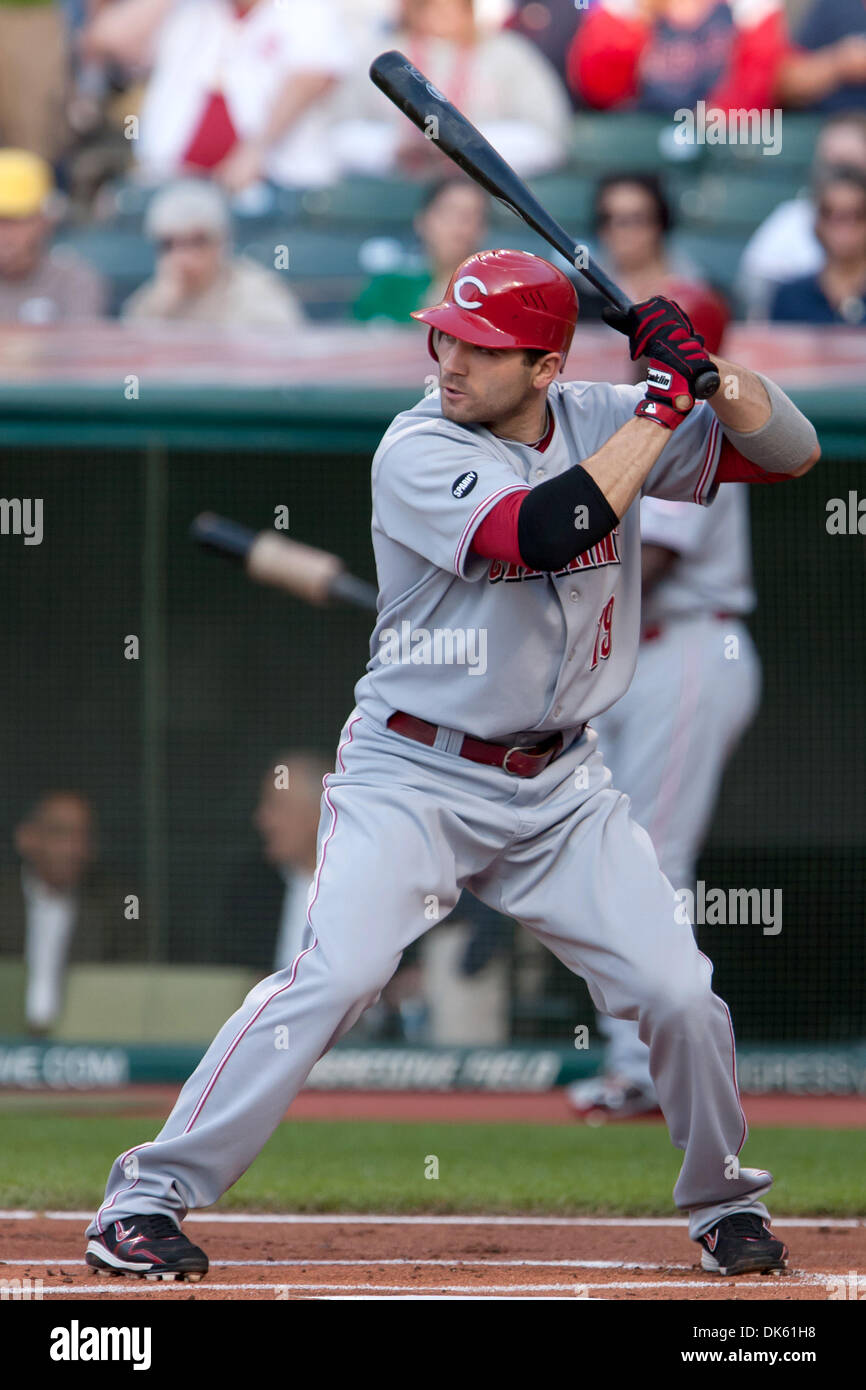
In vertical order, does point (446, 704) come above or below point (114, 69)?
below

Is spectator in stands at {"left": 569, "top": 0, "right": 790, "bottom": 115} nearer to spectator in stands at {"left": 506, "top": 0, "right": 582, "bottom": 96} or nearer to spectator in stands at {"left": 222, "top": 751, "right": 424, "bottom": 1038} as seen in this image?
spectator in stands at {"left": 506, "top": 0, "right": 582, "bottom": 96}

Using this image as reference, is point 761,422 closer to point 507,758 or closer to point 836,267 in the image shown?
point 507,758

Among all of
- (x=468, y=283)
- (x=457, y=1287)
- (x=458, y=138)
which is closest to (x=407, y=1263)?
(x=457, y=1287)

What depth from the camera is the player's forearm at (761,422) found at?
3018 mm

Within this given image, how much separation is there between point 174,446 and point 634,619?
3092 millimetres

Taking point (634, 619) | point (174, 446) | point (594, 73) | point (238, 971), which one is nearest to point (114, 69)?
point (594, 73)

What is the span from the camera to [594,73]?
8367 mm

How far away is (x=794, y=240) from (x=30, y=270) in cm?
291

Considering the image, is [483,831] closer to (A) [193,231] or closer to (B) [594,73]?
(A) [193,231]

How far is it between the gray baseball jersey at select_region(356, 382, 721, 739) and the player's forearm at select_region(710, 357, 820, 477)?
263 millimetres

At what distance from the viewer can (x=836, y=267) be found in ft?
21.6

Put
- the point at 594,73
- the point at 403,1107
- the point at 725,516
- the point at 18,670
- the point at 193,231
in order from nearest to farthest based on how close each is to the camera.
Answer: the point at 725,516 < the point at 403,1107 < the point at 18,670 < the point at 193,231 < the point at 594,73

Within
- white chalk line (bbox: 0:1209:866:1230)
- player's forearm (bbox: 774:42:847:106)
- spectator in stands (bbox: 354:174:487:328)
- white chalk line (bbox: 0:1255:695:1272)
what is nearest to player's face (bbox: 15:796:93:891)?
spectator in stands (bbox: 354:174:487:328)

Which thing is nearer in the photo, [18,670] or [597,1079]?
[597,1079]
